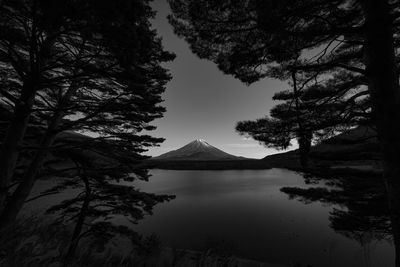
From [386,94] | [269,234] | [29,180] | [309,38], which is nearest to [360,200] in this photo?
[386,94]

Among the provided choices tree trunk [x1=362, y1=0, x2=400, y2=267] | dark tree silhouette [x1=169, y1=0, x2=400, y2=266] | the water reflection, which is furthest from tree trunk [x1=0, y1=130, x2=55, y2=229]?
the water reflection

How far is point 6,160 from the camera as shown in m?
3.57

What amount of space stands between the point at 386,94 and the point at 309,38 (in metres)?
1.61

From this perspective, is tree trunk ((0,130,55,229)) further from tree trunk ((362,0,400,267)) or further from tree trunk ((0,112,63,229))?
Answer: tree trunk ((362,0,400,267))

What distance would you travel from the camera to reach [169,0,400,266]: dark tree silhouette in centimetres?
281

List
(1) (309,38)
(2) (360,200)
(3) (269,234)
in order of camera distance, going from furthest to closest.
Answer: (3) (269,234), (2) (360,200), (1) (309,38)

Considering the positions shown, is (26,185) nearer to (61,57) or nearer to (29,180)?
(29,180)

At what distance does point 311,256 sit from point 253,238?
173 inches

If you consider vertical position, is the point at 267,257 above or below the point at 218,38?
below

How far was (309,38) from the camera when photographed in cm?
347

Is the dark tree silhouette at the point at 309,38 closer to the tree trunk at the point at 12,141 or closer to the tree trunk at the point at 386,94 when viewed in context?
the tree trunk at the point at 386,94

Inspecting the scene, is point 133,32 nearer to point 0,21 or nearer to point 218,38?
point 218,38

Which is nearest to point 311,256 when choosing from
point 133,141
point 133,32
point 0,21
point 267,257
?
point 267,257

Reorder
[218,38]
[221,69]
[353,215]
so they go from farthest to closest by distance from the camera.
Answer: [353,215] → [221,69] → [218,38]
